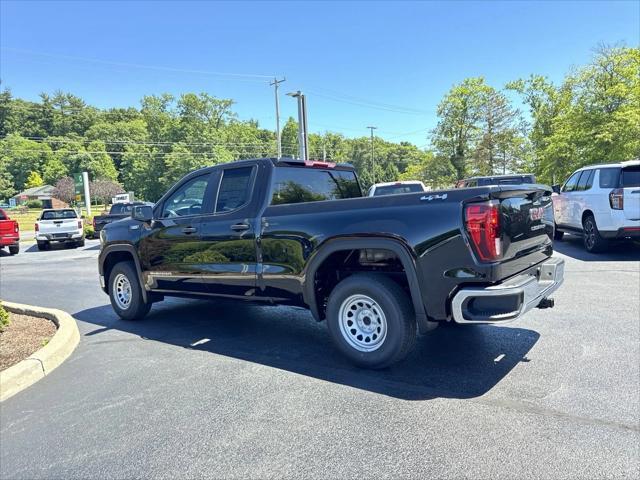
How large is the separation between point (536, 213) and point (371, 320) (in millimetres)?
1831

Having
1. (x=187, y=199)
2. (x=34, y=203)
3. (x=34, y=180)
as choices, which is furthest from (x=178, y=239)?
(x=34, y=180)

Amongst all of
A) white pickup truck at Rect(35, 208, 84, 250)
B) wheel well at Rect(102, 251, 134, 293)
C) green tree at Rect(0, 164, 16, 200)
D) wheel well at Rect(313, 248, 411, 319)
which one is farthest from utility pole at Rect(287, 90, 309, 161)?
green tree at Rect(0, 164, 16, 200)

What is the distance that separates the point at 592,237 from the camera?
10117 millimetres

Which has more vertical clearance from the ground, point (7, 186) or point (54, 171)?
point (54, 171)

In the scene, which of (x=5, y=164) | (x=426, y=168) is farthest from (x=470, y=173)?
(x=5, y=164)

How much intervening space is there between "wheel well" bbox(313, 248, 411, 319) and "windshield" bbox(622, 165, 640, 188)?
Answer: 756 centimetres

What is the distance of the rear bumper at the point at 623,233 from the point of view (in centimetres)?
914

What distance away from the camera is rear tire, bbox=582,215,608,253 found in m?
9.83

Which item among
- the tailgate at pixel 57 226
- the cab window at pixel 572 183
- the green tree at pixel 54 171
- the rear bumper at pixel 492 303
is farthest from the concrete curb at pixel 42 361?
the green tree at pixel 54 171

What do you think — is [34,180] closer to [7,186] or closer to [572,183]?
[7,186]

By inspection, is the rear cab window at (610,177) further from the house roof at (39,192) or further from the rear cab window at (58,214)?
the house roof at (39,192)

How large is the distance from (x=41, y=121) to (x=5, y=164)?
1359cm

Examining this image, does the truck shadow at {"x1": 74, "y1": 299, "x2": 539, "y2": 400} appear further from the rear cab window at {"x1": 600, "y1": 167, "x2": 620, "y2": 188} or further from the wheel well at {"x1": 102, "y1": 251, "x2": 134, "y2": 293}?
the rear cab window at {"x1": 600, "y1": 167, "x2": 620, "y2": 188}

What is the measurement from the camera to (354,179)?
5.86m
